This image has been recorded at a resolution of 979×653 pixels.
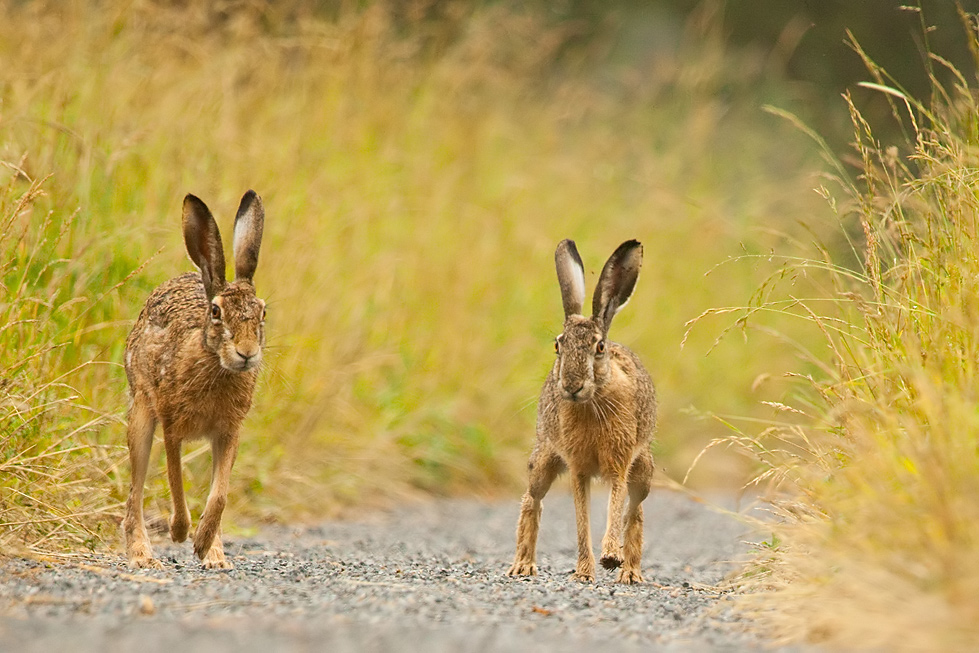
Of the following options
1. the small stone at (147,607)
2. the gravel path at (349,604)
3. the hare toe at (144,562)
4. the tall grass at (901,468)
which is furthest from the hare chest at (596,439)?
the small stone at (147,607)

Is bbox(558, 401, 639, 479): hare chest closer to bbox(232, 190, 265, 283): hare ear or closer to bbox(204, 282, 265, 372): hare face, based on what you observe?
bbox(204, 282, 265, 372): hare face

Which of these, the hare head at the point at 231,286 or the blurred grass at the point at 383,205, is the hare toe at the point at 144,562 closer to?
the blurred grass at the point at 383,205

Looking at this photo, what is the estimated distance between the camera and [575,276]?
5891 millimetres

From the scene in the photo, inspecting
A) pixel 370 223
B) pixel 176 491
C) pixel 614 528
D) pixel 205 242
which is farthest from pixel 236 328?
pixel 370 223

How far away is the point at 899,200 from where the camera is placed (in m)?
5.10

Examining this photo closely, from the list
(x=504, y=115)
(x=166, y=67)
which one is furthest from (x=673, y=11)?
(x=166, y=67)

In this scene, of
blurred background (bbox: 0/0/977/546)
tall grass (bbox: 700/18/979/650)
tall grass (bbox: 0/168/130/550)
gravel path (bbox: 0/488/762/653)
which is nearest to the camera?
tall grass (bbox: 700/18/979/650)

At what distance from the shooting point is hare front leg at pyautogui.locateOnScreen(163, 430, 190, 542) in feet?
18.2

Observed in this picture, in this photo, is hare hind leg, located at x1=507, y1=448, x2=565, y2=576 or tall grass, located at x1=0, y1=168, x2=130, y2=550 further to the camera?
hare hind leg, located at x1=507, y1=448, x2=565, y2=576

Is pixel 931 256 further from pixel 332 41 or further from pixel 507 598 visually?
pixel 332 41

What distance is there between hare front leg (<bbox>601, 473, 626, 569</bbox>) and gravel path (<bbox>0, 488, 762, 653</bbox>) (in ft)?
0.37

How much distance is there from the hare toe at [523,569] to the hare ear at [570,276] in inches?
42.5

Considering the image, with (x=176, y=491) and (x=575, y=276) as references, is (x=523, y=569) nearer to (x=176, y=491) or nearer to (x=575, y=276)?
(x=575, y=276)

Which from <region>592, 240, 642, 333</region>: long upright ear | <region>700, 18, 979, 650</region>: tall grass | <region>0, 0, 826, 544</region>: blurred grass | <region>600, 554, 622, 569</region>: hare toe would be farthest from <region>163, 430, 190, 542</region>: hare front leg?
<region>700, 18, 979, 650</region>: tall grass
